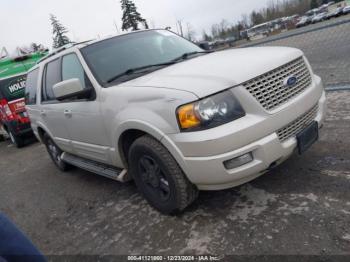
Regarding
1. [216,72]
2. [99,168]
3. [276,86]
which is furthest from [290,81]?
[99,168]

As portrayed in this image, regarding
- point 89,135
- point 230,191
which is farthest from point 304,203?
point 89,135

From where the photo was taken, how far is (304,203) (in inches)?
112

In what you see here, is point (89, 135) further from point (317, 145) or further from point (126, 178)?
point (317, 145)

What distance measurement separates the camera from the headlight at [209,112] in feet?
8.25

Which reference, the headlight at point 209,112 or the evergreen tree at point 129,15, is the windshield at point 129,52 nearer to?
the headlight at point 209,112

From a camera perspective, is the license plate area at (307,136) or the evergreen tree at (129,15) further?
the evergreen tree at (129,15)

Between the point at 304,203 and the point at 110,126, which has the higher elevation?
the point at 110,126

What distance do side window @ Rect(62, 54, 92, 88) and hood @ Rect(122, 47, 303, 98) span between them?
69 cm

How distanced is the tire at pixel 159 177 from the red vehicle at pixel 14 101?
280 inches

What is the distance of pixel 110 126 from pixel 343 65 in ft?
22.4

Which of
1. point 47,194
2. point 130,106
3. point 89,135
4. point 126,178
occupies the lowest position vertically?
point 47,194

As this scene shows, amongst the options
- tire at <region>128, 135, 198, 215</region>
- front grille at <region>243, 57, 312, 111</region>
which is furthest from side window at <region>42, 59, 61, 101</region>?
front grille at <region>243, 57, 312, 111</region>

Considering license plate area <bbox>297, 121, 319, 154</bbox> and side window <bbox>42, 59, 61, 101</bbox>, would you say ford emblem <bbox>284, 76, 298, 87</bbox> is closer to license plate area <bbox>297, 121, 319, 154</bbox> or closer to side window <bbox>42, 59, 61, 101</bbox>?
license plate area <bbox>297, 121, 319, 154</bbox>

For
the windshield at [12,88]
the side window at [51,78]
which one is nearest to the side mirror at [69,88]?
the side window at [51,78]
